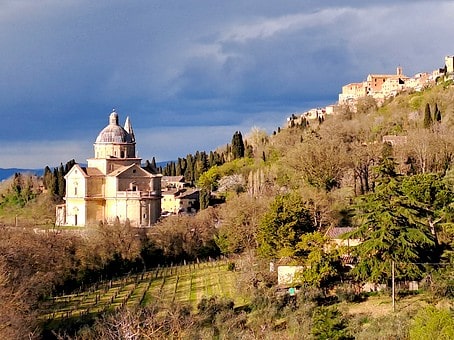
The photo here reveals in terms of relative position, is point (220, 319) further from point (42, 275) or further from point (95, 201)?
point (95, 201)

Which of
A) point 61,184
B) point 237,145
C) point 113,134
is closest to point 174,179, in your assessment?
point 237,145

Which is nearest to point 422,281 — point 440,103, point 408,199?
point 408,199

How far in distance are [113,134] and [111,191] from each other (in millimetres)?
5468

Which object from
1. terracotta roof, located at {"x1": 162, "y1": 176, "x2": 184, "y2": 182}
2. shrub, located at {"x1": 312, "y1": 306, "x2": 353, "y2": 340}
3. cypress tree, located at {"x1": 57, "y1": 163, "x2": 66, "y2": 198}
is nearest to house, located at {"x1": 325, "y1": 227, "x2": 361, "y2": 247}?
shrub, located at {"x1": 312, "y1": 306, "x2": 353, "y2": 340}

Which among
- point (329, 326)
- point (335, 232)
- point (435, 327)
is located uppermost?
point (335, 232)

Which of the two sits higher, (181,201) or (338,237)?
(181,201)

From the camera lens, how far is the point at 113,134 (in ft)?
184

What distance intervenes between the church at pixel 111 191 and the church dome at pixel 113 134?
30 cm

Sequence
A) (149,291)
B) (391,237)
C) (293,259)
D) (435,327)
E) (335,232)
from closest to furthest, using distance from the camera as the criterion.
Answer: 1. (435,327)
2. (391,237)
3. (293,259)
4. (335,232)
5. (149,291)

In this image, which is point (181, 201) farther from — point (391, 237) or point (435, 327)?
point (435, 327)

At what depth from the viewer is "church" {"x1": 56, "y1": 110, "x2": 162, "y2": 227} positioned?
52.2 m

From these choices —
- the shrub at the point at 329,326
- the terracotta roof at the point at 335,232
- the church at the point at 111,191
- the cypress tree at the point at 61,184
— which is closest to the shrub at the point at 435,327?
the shrub at the point at 329,326

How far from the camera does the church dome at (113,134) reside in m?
55.9

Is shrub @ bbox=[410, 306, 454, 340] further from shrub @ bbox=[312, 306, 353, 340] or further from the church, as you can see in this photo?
the church
